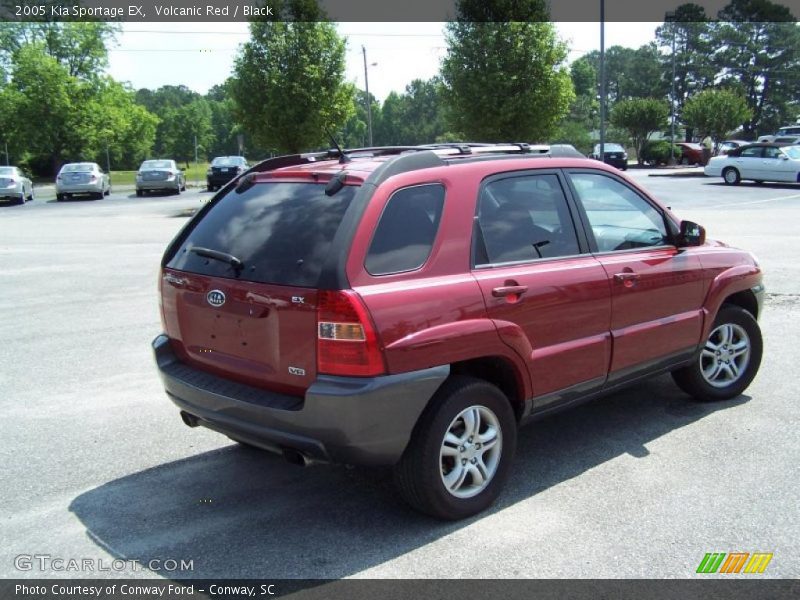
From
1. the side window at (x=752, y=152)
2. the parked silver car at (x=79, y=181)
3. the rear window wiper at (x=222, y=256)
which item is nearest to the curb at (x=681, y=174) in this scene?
the side window at (x=752, y=152)

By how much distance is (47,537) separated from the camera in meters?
3.69

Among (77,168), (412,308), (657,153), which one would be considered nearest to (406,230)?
(412,308)

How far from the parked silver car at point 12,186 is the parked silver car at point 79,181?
4.49 feet

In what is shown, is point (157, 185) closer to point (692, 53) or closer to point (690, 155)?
point (690, 155)

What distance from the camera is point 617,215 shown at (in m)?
4.94

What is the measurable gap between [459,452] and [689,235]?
2.38m

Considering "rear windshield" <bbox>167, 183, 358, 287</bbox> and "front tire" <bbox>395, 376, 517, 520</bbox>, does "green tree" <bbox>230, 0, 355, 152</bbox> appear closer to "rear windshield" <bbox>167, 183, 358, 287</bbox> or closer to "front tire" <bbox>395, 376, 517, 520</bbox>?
"rear windshield" <bbox>167, 183, 358, 287</bbox>

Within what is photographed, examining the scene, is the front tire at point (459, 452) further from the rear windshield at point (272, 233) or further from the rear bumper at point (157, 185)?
the rear bumper at point (157, 185)

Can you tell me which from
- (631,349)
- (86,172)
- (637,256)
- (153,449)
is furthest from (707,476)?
(86,172)

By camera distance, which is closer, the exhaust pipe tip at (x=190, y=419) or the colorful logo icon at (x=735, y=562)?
the colorful logo icon at (x=735, y=562)

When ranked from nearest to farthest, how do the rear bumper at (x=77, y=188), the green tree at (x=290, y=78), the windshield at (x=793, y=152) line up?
the green tree at (x=290, y=78)
the windshield at (x=793, y=152)
the rear bumper at (x=77, y=188)

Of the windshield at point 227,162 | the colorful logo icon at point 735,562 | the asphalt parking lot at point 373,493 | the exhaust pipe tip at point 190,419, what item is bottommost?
the colorful logo icon at point 735,562

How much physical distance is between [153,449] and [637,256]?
128 inches

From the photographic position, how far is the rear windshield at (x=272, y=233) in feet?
11.6
